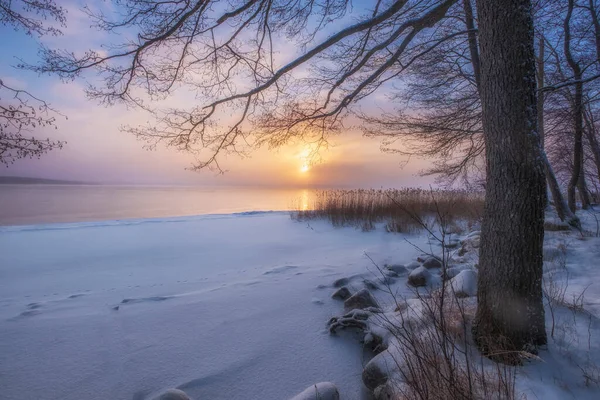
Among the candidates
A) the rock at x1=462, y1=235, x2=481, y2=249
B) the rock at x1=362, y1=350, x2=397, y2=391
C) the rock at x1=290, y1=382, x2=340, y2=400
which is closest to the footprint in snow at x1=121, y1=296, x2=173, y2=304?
the rock at x1=290, y1=382, x2=340, y2=400

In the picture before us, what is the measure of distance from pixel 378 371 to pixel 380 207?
335 inches

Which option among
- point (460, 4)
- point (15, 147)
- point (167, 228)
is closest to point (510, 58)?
point (15, 147)

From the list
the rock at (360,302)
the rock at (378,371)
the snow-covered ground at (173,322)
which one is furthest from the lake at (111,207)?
the rock at (378,371)

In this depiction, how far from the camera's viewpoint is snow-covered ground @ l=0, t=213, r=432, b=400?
1.97 meters

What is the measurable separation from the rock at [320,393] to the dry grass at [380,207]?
725cm

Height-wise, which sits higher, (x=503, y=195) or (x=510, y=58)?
(x=510, y=58)

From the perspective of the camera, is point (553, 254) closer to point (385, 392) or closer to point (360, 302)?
point (360, 302)

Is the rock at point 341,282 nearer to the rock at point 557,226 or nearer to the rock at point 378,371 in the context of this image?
the rock at point 378,371

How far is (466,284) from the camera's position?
2775mm

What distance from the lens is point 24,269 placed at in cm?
484

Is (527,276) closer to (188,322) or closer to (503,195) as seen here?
(503,195)

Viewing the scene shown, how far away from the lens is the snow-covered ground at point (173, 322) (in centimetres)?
197

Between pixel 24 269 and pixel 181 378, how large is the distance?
4832mm

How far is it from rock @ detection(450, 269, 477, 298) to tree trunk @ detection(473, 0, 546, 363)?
96 centimetres
